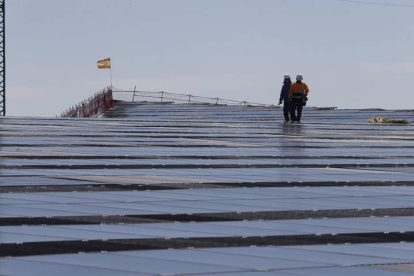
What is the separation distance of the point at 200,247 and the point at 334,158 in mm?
10324

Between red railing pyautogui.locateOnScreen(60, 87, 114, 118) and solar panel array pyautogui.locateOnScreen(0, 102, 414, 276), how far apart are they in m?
35.0

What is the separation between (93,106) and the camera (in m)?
57.8

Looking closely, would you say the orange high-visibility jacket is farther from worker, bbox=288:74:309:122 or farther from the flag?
the flag

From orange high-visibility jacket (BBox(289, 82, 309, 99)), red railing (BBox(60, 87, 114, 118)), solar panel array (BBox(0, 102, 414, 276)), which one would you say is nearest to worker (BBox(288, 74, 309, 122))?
orange high-visibility jacket (BBox(289, 82, 309, 99))

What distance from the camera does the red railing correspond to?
5716 centimetres

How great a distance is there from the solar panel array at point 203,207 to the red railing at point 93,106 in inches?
1376

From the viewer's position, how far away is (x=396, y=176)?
606 inches

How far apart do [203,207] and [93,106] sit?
47.5m

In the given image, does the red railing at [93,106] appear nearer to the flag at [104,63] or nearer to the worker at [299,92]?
the flag at [104,63]

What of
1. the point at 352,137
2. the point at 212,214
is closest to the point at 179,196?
the point at 212,214

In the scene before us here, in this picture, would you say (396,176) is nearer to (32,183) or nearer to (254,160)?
(254,160)

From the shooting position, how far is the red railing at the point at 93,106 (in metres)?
57.2

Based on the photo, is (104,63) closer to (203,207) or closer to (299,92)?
(299,92)

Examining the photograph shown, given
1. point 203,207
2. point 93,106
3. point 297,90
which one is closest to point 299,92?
point 297,90
